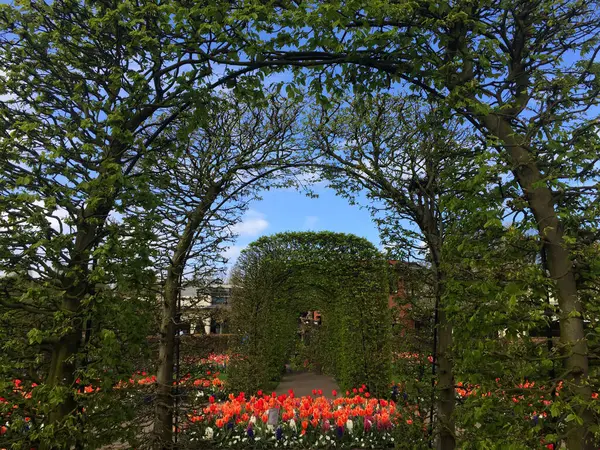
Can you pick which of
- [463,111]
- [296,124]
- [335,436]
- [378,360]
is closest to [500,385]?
[463,111]

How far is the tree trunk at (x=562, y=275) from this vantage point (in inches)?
80.0

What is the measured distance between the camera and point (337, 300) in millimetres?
13125

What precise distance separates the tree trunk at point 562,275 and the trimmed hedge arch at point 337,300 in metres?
6.72

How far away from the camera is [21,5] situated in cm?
286

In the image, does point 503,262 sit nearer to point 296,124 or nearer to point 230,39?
point 230,39

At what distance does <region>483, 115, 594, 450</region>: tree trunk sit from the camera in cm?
203

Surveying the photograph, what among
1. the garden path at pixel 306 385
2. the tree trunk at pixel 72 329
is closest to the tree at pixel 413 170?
the tree trunk at pixel 72 329

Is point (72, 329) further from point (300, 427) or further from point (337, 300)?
point (337, 300)

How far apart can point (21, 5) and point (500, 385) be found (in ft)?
13.1

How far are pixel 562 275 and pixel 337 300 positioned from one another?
1116 cm

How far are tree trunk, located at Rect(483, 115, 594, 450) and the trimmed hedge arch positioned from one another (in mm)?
6724

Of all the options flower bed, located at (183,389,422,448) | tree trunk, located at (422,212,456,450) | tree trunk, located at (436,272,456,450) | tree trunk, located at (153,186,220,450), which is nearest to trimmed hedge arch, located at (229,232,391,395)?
flower bed, located at (183,389,422,448)

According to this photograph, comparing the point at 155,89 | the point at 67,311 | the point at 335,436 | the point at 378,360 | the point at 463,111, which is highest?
the point at 155,89

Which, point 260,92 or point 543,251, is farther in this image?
point 260,92
